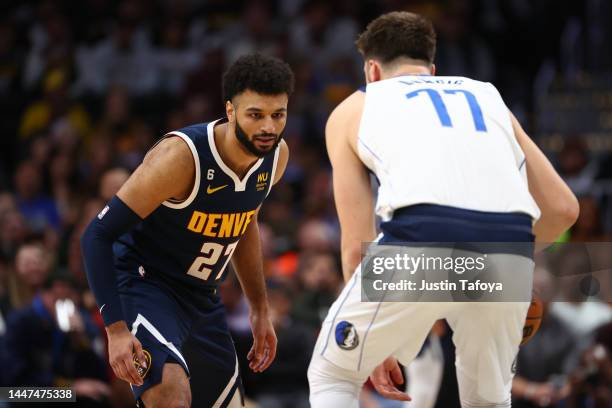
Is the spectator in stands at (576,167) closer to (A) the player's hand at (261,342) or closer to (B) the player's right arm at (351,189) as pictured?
(A) the player's hand at (261,342)

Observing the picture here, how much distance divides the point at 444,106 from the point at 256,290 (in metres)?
1.62

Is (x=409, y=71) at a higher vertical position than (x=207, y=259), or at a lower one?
higher

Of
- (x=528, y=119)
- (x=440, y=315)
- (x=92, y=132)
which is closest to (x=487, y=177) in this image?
(x=440, y=315)

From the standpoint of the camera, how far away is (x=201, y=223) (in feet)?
15.1

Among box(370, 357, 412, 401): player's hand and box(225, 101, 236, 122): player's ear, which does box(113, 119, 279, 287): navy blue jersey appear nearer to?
box(225, 101, 236, 122): player's ear

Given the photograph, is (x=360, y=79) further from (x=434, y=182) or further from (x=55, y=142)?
(x=434, y=182)

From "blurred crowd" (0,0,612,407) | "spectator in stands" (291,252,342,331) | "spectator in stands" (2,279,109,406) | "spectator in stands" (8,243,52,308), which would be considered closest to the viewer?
"spectator in stands" (2,279,109,406)

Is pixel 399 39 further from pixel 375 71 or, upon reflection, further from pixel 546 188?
pixel 546 188

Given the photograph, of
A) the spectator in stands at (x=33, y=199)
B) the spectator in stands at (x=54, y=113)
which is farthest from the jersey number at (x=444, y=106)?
the spectator in stands at (x=54, y=113)

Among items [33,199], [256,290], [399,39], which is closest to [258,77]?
[399,39]

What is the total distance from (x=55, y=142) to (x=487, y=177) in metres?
8.21

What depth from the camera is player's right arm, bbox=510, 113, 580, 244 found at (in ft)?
13.2

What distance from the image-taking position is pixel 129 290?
458cm

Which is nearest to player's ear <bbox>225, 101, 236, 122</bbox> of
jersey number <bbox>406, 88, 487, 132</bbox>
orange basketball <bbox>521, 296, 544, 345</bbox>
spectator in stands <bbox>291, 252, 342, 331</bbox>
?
jersey number <bbox>406, 88, 487, 132</bbox>
